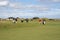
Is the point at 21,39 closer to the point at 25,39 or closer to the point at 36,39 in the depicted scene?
the point at 25,39

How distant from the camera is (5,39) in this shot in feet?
62.1

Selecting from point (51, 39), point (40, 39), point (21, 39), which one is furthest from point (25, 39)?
point (51, 39)

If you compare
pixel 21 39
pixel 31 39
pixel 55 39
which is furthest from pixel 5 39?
pixel 55 39

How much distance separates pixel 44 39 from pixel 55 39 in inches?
48.3

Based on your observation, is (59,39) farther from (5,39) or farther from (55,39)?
(5,39)

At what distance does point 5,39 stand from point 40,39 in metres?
4.14

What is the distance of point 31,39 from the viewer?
1814cm

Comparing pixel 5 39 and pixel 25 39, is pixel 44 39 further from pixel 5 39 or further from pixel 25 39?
pixel 5 39

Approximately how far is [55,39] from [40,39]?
1.67 meters

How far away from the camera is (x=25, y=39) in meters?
18.3

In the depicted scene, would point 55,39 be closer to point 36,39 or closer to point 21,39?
point 36,39

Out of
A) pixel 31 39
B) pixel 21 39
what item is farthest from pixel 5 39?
pixel 31 39

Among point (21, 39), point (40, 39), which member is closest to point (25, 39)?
point (21, 39)

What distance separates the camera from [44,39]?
1812 centimetres
